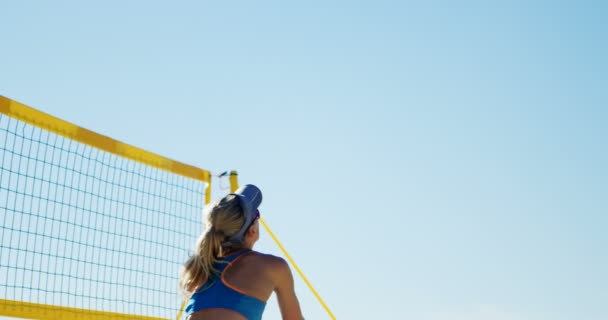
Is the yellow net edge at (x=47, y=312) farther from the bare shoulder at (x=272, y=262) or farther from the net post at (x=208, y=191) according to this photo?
the bare shoulder at (x=272, y=262)

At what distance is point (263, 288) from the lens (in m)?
3.43

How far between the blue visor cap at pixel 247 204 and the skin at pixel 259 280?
4 cm

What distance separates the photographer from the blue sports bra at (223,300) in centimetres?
332

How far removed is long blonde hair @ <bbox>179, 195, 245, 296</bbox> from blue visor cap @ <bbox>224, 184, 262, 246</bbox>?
0.02m

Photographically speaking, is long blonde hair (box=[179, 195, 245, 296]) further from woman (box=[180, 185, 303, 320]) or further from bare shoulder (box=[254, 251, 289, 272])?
bare shoulder (box=[254, 251, 289, 272])

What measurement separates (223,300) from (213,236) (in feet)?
1.04

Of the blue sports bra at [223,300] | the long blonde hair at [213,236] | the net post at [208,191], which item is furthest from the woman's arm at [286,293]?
the net post at [208,191]

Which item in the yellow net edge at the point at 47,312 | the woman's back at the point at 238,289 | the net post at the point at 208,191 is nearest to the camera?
the woman's back at the point at 238,289

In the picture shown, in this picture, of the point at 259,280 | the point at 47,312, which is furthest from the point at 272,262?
the point at 47,312

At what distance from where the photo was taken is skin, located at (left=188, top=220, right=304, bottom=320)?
3.32 m

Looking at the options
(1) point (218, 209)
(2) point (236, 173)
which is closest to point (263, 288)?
A: (1) point (218, 209)

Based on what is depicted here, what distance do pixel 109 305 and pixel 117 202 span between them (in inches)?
32.1

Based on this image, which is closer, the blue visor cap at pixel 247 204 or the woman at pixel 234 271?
the woman at pixel 234 271

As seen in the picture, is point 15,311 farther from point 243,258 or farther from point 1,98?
point 243,258
